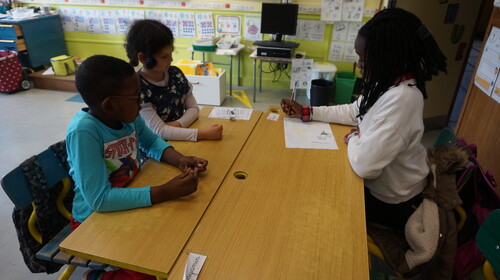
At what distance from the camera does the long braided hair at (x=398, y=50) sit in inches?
45.6

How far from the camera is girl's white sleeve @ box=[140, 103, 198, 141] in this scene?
149cm

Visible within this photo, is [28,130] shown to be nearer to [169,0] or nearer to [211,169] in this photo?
[169,0]

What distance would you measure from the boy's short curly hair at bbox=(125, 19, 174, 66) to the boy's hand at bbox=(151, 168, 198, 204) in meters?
0.74

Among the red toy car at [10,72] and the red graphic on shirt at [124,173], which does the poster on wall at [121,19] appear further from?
the red graphic on shirt at [124,173]

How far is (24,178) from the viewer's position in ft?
3.75

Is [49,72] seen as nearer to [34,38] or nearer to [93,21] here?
[34,38]

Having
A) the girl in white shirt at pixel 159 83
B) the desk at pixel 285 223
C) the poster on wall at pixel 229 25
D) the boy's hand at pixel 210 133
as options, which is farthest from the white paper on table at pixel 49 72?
the desk at pixel 285 223

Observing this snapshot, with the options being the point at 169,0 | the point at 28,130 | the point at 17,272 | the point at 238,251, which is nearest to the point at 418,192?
the point at 238,251

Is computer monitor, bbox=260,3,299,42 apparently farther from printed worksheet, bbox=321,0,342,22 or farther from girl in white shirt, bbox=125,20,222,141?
girl in white shirt, bbox=125,20,222,141

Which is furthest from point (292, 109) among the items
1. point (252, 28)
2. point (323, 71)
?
point (252, 28)

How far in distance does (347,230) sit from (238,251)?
0.34m

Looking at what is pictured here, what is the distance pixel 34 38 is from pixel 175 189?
14.8 feet

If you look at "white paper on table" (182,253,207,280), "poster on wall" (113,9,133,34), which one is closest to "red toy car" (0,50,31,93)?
"poster on wall" (113,9,133,34)

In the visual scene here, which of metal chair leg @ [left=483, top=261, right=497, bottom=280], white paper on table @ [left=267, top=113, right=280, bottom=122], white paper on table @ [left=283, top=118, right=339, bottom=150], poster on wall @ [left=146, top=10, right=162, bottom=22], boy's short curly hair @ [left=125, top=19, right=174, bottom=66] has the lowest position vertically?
metal chair leg @ [left=483, top=261, right=497, bottom=280]
